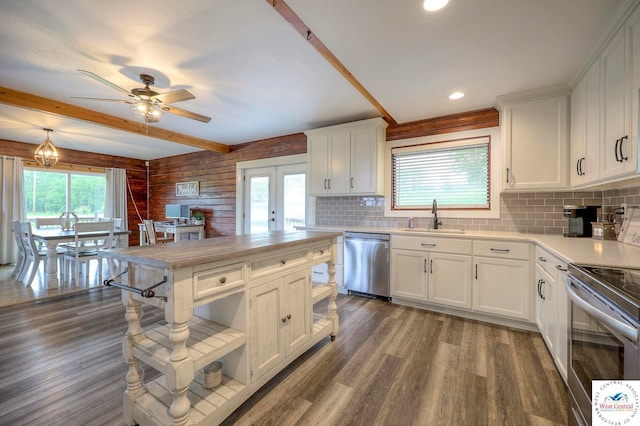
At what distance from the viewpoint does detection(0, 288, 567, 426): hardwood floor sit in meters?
1.53

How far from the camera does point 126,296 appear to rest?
1443 mm

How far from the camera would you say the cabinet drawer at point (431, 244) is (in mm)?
2824

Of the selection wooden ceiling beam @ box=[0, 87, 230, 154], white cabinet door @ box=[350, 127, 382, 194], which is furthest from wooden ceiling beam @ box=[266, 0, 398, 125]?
wooden ceiling beam @ box=[0, 87, 230, 154]

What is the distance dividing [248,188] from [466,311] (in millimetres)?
4106

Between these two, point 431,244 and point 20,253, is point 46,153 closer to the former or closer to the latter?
point 20,253

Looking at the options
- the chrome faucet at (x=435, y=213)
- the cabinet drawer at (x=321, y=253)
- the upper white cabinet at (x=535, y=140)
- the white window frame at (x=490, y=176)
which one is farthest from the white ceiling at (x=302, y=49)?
the cabinet drawer at (x=321, y=253)

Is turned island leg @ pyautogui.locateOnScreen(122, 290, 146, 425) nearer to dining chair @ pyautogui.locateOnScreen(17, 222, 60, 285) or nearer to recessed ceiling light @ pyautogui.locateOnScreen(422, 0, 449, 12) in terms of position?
recessed ceiling light @ pyautogui.locateOnScreen(422, 0, 449, 12)

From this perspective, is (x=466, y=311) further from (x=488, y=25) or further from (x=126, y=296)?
(x=126, y=296)

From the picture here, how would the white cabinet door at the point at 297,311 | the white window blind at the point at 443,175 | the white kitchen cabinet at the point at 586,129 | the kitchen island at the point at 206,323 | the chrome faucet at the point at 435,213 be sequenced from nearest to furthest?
the kitchen island at the point at 206,323 < the white cabinet door at the point at 297,311 < the white kitchen cabinet at the point at 586,129 < the white window blind at the point at 443,175 < the chrome faucet at the point at 435,213

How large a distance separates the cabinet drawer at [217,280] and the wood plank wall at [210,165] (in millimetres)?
3060

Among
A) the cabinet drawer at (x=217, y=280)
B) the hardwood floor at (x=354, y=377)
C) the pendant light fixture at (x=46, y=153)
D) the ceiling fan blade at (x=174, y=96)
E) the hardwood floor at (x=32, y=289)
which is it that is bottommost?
the hardwood floor at (x=354, y=377)

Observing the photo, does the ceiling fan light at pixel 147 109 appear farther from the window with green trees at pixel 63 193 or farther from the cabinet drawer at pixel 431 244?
the window with green trees at pixel 63 193

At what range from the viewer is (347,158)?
3.71m

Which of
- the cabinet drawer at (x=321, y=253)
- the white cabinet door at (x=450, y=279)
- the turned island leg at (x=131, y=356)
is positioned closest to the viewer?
the turned island leg at (x=131, y=356)
